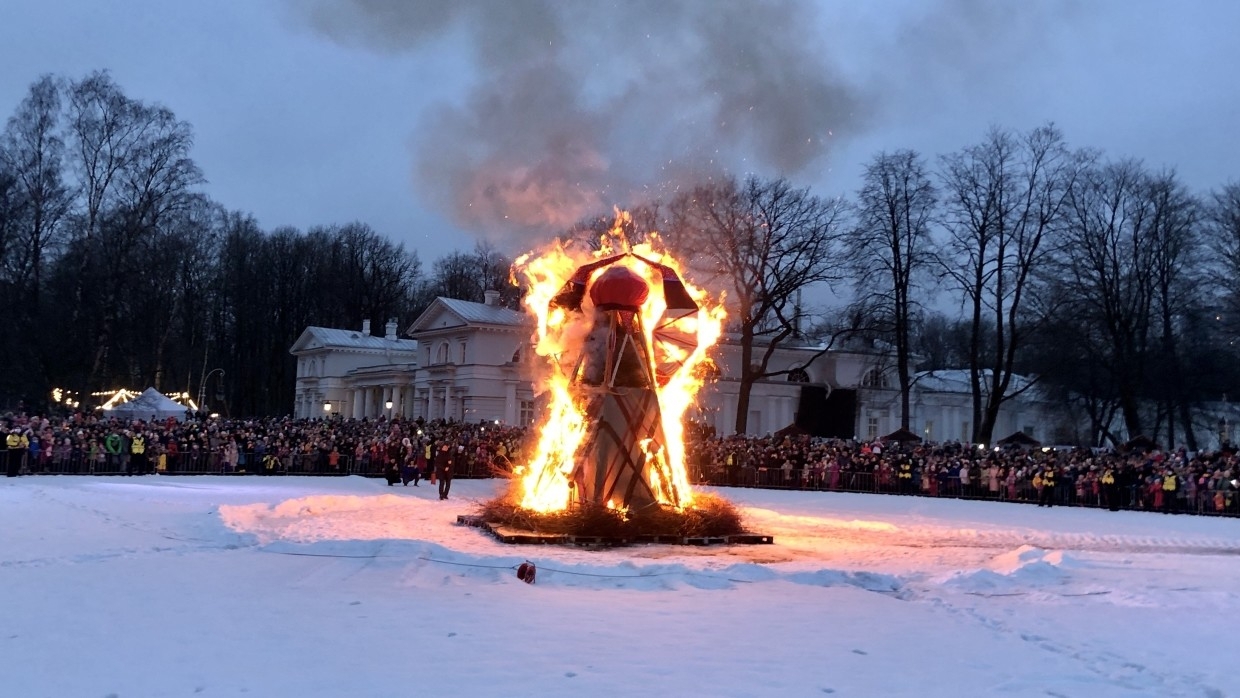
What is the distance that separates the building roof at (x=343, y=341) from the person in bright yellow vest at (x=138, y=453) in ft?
143

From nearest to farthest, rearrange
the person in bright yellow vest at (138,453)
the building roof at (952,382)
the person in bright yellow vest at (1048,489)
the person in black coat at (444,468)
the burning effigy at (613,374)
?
the burning effigy at (613,374), the person in black coat at (444,468), the person in bright yellow vest at (1048,489), the person in bright yellow vest at (138,453), the building roof at (952,382)

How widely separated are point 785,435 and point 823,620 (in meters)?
32.7

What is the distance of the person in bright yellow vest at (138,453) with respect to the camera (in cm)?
3036

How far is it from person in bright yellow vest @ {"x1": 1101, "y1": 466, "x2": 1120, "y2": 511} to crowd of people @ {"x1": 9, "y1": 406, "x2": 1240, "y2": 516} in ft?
0.12

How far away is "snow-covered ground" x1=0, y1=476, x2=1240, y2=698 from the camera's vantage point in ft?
25.8

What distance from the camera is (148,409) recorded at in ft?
139

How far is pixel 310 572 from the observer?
12.7m

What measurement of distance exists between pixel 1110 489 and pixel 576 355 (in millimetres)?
16944

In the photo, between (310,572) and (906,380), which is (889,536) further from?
(906,380)

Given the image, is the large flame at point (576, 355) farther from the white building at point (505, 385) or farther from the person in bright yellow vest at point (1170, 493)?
the white building at point (505, 385)

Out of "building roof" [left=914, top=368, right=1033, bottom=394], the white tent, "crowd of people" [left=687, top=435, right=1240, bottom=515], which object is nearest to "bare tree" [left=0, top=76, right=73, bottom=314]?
the white tent

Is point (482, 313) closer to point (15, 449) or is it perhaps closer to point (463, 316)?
point (463, 316)

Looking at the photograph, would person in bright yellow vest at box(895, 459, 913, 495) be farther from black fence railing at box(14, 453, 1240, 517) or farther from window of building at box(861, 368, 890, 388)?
window of building at box(861, 368, 890, 388)

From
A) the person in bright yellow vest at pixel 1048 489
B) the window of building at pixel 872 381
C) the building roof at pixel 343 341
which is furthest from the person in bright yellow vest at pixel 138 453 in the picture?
the building roof at pixel 343 341
